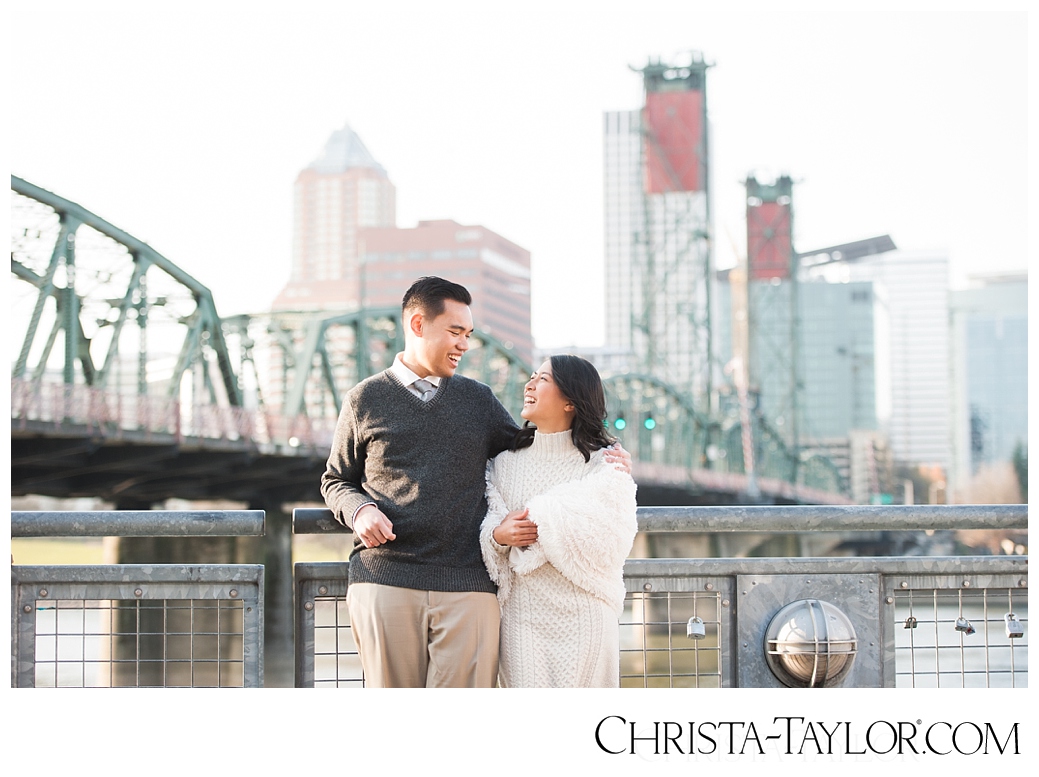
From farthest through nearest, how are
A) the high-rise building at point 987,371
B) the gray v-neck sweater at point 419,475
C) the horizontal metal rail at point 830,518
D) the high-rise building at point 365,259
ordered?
the high-rise building at point 987,371, the high-rise building at point 365,259, the horizontal metal rail at point 830,518, the gray v-neck sweater at point 419,475

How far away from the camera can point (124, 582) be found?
4.36 m

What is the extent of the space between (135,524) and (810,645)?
2384 millimetres

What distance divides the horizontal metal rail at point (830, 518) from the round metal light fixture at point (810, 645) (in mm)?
303

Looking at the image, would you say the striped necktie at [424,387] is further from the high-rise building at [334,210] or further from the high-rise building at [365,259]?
the high-rise building at [334,210]

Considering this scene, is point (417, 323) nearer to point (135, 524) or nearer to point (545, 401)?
point (545, 401)

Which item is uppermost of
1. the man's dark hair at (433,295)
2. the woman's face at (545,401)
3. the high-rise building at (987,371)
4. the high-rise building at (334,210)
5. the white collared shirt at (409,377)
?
the high-rise building at (334,210)

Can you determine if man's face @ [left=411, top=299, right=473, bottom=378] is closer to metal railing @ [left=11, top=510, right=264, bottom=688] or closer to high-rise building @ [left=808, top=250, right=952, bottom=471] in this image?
metal railing @ [left=11, top=510, right=264, bottom=688]

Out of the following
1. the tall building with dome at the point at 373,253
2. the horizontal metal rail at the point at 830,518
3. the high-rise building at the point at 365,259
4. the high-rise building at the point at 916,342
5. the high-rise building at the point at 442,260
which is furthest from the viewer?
the high-rise building at the point at 916,342

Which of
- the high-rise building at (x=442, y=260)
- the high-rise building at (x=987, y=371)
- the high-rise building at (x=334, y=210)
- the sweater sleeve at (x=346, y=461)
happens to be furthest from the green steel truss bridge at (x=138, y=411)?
the high-rise building at (x=334, y=210)

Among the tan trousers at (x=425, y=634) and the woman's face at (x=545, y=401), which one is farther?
the woman's face at (x=545, y=401)

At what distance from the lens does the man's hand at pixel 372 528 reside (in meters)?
3.99
